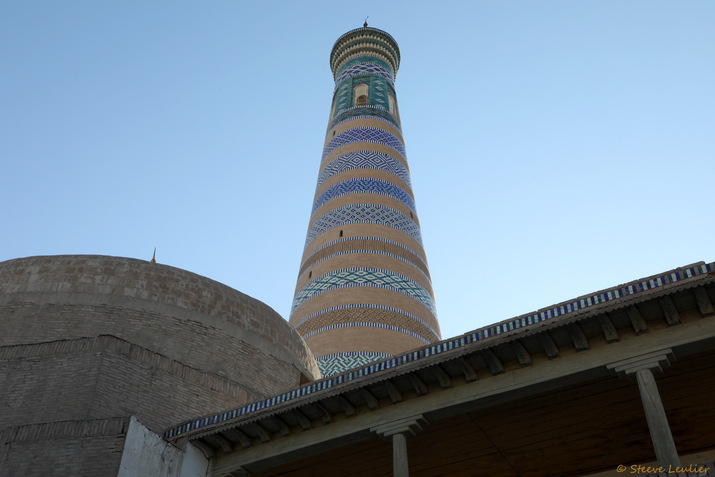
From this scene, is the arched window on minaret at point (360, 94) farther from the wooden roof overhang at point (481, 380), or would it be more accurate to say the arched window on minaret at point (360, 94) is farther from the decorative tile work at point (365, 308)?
the wooden roof overhang at point (481, 380)

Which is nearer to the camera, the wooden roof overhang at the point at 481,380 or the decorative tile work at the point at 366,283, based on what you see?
the wooden roof overhang at the point at 481,380

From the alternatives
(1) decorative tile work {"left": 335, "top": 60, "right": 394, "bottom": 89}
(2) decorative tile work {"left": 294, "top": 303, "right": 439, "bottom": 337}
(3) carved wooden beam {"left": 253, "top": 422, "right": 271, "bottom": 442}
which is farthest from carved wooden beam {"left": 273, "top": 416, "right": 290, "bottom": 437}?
(1) decorative tile work {"left": 335, "top": 60, "right": 394, "bottom": 89}

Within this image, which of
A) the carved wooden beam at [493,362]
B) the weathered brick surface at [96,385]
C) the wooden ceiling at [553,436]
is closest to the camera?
the carved wooden beam at [493,362]

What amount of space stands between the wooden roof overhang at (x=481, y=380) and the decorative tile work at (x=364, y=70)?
439 inches

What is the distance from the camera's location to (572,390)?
5875 millimetres

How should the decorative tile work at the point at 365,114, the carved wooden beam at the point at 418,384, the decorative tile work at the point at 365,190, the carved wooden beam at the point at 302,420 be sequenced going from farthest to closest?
the decorative tile work at the point at 365,114 → the decorative tile work at the point at 365,190 → the carved wooden beam at the point at 302,420 → the carved wooden beam at the point at 418,384

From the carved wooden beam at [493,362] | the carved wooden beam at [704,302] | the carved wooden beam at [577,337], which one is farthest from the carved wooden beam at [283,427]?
the carved wooden beam at [704,302]

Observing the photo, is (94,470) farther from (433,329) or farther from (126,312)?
(433,329)

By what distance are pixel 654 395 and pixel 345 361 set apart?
20.7ft

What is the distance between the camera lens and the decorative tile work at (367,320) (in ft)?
37.3

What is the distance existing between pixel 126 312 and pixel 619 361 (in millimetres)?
4891

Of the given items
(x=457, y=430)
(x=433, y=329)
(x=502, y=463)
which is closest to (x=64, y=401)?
(x=457, y=430)

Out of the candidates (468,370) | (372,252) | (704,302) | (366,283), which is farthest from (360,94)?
(704,302)

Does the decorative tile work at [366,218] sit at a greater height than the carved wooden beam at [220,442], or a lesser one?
greater
